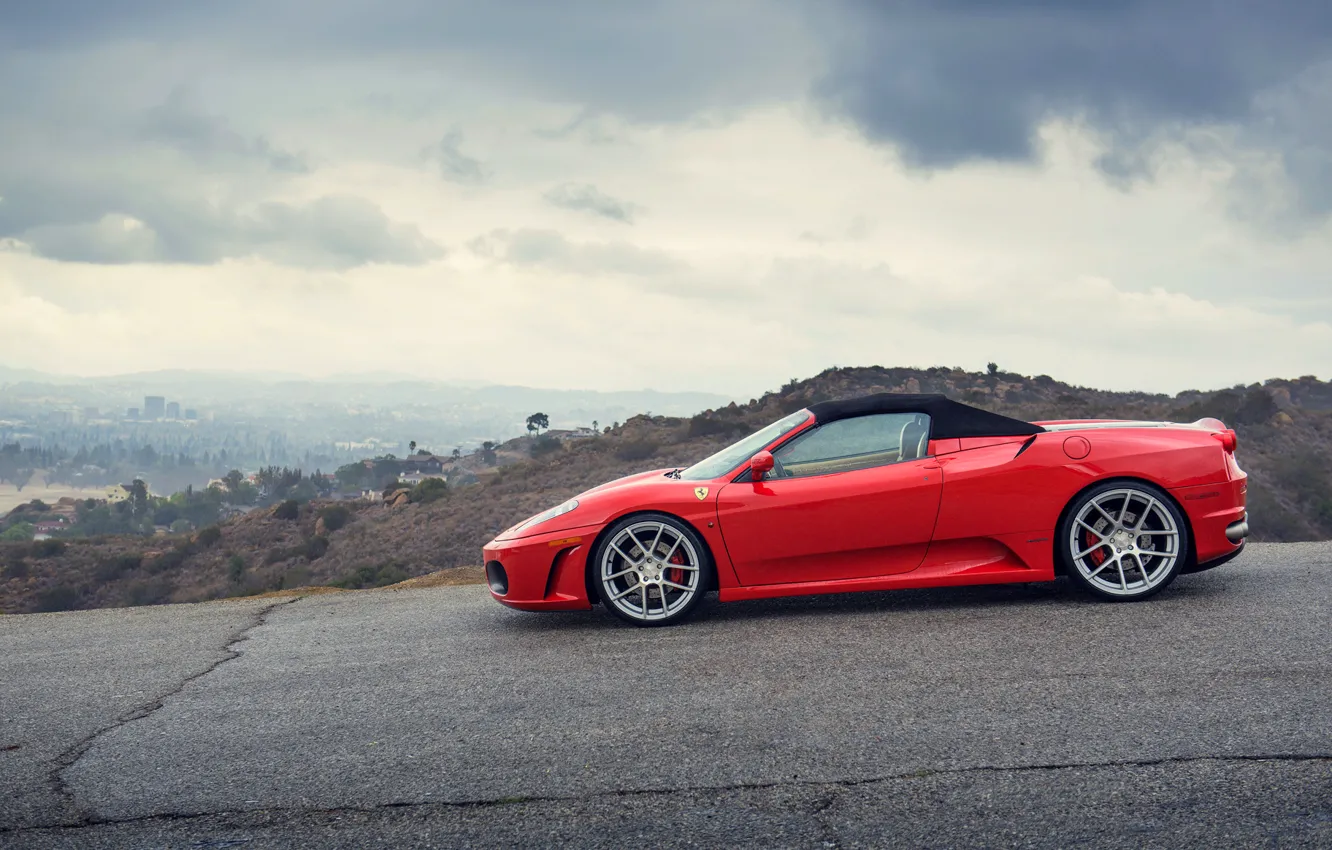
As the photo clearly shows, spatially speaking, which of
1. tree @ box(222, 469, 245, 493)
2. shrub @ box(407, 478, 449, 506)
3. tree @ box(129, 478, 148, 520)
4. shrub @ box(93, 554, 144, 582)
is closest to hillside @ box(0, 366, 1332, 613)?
shrub @ box(93, 554, 144, 582)

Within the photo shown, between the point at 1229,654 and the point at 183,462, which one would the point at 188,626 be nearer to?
the point at 1229,654

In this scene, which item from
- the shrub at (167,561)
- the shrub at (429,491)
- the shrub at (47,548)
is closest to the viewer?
the shrub at (167,561)

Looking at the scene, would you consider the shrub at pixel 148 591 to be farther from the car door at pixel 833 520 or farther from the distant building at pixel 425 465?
the car door at pixel 833 520

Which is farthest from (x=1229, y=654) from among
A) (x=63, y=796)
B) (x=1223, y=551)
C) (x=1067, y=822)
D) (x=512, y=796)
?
(x=63, y=796)

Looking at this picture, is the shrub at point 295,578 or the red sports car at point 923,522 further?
the shrub at point 295,578

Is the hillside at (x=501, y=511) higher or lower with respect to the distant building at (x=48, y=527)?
higher

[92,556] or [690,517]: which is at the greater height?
[690,517]

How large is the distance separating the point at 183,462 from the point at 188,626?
204 m

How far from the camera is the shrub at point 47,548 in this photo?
44.5m

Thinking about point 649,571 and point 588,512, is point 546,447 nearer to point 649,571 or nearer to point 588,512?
point 588,512

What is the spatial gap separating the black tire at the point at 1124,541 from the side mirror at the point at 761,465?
174cm

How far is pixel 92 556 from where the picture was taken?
44.5 meters

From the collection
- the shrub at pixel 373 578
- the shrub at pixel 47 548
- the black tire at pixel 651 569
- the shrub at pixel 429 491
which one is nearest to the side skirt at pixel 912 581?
the black tire at pixel 651 569

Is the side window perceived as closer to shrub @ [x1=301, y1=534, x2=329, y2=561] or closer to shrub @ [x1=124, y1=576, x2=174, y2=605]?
shrub @ [x1=124, y1=576, x2=174, y2=605]
